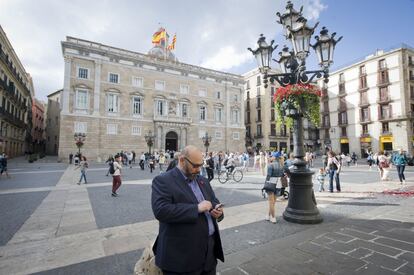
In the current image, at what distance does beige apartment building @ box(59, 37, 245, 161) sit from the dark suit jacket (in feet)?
96.5

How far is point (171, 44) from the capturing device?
39.2 meters

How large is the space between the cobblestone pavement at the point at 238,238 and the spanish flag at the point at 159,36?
37833mm

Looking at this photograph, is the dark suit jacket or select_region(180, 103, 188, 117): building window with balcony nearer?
the dark suit jacket

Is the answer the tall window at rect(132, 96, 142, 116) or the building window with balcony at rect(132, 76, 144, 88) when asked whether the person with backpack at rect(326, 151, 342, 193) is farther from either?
the building window with balcony at rect(132, 76, 144, 88)

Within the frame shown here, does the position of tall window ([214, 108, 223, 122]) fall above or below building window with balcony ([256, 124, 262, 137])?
above

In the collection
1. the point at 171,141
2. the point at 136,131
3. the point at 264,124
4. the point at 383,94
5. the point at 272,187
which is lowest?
the point at 272,187

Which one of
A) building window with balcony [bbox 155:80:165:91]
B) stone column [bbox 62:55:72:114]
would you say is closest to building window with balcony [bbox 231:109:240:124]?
building window with balcony [bbox 155:80:165:91]

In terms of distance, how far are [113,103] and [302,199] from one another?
29736 mm

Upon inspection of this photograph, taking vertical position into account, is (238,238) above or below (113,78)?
below

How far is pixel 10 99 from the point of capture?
29.3 metres

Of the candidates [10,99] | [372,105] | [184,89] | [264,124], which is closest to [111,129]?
[184,89]

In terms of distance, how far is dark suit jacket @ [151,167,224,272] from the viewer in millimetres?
1804

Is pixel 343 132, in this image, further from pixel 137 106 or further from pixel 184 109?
pixel 137 106

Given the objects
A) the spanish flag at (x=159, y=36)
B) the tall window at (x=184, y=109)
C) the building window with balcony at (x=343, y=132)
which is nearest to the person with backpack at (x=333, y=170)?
the tall window at (x=184, y=109)
